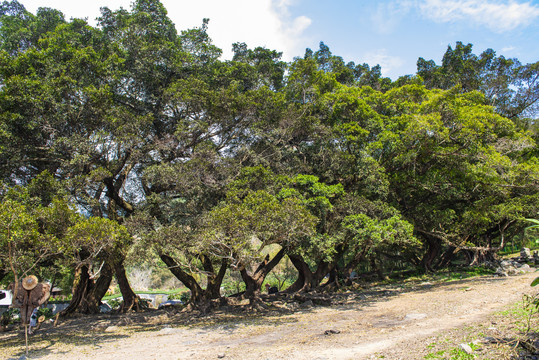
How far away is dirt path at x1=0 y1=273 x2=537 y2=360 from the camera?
21.6 feet

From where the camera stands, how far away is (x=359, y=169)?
15.2 m

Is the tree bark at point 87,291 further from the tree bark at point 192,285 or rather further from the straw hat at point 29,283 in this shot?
the straw hat at point 29,283

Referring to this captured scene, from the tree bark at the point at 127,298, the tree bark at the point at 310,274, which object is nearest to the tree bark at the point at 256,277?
the tree bark at the point at 310,274

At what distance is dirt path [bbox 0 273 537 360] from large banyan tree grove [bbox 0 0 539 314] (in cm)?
235

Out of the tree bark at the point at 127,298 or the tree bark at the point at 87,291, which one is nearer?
the tree bark at the point at 87,291

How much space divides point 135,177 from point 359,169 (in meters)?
11.3

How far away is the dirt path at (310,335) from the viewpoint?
21.6ft

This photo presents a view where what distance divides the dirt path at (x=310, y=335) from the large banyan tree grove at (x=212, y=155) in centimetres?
235

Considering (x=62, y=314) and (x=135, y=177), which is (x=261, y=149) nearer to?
(x=135, y=177)

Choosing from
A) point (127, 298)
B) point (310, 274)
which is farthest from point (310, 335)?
point (127, 298)

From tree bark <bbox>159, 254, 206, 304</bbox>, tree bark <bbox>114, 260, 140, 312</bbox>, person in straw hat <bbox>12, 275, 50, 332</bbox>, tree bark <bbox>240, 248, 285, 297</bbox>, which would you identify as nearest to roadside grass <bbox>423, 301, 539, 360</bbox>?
person in straw hat <bbox>12, 275, 50, 332</bbox>

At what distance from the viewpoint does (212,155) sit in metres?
14.4

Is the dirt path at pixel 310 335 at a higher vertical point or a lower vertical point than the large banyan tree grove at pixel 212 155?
lower

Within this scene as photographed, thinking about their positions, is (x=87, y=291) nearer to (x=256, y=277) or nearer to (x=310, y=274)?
(x=256, y=277)
